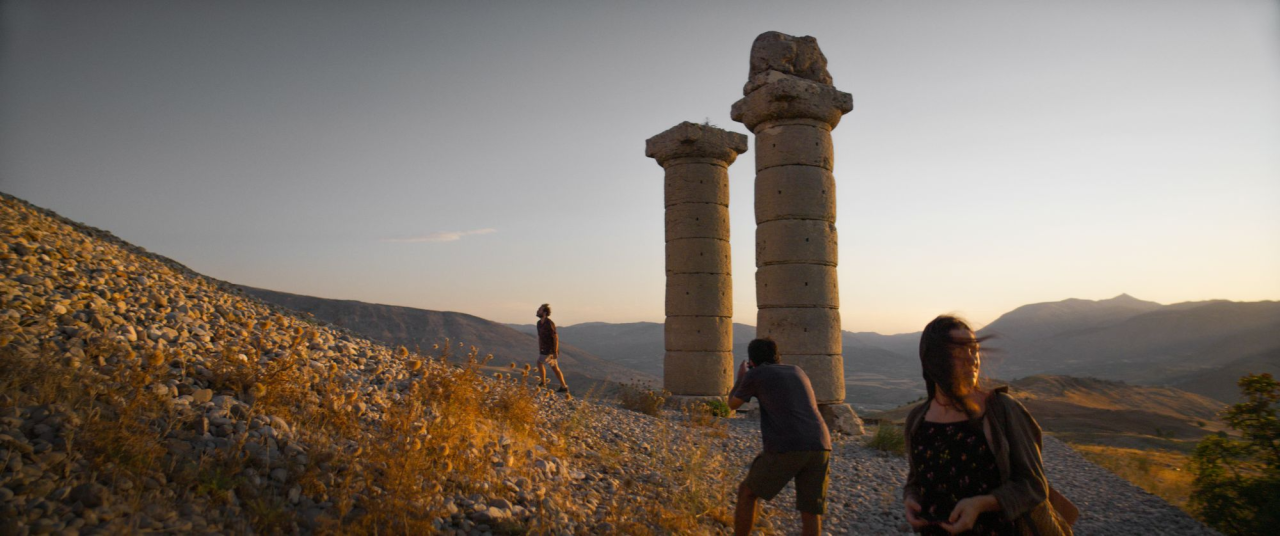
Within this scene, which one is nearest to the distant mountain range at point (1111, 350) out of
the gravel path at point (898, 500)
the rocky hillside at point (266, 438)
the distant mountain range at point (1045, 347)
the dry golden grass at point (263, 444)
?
the distant mountain range at point (1045, 347)

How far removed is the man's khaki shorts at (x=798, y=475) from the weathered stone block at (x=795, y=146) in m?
8.53

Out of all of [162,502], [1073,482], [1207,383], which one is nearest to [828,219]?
[1073,482]

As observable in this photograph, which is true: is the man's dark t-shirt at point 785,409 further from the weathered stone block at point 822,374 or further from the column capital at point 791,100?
the column capital at point 791,100

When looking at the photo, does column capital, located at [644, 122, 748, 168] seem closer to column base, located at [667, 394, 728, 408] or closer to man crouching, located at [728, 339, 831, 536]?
column base, located at [667, 394, 728, 408]

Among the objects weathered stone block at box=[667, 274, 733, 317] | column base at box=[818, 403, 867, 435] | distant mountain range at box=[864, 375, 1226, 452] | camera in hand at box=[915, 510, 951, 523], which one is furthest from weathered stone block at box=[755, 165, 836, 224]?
camera in hand at box=[915, 510, 951, 523]

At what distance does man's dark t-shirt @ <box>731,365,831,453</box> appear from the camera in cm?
480

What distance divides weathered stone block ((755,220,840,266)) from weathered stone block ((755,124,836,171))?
1.15m

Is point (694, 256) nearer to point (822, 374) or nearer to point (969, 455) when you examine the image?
point (822, 374)

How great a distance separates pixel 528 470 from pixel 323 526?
6.56 feet

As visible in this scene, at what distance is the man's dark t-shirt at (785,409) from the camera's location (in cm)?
480

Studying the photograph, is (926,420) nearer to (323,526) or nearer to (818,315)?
(323,526)

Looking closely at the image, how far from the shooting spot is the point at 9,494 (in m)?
3.21

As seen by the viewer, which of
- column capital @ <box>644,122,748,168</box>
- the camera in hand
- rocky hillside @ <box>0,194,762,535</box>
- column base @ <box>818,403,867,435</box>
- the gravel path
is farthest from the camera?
column capital @ <box>644,122,748,168</box>

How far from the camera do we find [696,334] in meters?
14.8
